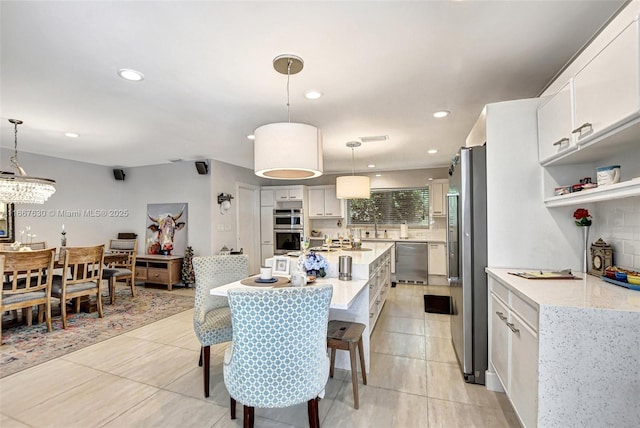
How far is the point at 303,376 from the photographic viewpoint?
1481 mm

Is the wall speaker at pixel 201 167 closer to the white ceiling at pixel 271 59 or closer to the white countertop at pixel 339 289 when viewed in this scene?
the white ceiling at pixel 271 59

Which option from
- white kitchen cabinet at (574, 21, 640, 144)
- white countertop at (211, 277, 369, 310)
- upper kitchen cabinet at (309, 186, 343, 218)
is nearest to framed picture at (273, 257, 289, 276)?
white countertop at (211, 277, 369, 310)

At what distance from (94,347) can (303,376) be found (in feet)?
9.38

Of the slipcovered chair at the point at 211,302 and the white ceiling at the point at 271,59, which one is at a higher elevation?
the white ceiling at the point at 271,59

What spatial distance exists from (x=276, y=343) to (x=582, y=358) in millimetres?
1431

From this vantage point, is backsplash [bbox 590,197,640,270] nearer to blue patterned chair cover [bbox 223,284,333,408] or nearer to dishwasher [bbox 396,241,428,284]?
blue patterned chair cover [bbox 223,284,333,408]

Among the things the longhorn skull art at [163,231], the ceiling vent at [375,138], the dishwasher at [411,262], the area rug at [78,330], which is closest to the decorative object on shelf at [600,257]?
the ceiling vent at [375,138]

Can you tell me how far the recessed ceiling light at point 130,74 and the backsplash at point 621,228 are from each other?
350cm

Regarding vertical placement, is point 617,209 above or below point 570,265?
above

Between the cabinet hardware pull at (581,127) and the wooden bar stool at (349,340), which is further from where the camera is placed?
the wooden bar stool at (349,340)

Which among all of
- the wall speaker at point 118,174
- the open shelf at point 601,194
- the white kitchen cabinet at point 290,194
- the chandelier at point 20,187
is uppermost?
the wall speaker at point 118,174

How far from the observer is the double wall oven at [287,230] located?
686 centimetres

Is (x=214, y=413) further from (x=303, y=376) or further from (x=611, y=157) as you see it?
(x=611, y=157)

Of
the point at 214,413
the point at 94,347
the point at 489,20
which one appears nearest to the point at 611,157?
the point at 489,20
